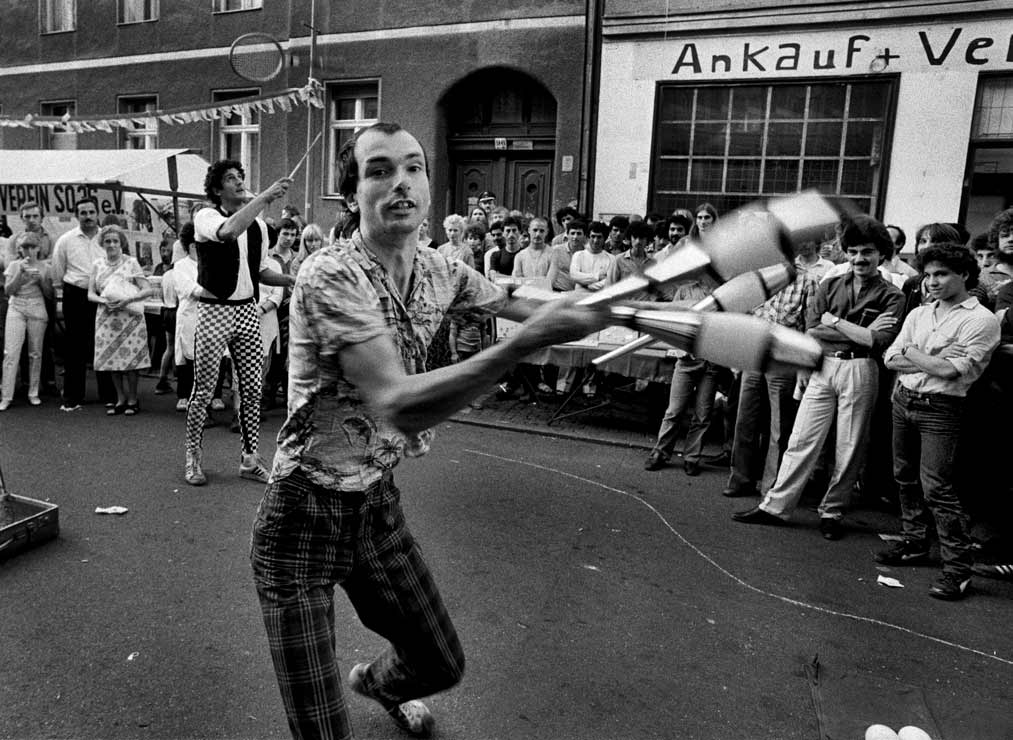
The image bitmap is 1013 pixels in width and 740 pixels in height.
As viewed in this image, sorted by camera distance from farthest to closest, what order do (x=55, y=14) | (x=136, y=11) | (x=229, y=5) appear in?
1. (x=55, y=14)
2. (x=136, y=11)
3. (x=229, y=5)

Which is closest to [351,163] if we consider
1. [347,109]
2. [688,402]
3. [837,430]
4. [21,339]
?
[837,430]

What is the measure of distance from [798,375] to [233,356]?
416 centimetres

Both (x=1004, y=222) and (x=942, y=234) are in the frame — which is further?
(x=942, y=234)

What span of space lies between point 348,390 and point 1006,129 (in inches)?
431

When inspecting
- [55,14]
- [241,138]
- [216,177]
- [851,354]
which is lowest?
[851,354]

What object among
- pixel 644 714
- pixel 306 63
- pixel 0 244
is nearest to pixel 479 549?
pixel 644 714

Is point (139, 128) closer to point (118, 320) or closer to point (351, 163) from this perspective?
point (118, 320)

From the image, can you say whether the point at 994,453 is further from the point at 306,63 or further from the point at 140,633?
the point at 306,63

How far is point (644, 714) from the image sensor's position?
2.92 meters

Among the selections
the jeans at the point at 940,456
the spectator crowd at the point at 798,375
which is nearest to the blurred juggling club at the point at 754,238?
the spectator crowd at the point at 798,375

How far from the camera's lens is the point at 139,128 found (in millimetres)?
16406

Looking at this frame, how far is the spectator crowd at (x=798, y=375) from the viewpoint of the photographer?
420cm

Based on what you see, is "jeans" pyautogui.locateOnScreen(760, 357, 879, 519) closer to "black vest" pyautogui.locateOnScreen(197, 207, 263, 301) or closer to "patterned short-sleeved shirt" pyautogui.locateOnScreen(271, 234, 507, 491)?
"patterned short-sleeved shirt" pyautogui.locateOnScreen(271, 234, 507, 491)

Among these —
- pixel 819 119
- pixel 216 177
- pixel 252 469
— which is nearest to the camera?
pixel 216 177
